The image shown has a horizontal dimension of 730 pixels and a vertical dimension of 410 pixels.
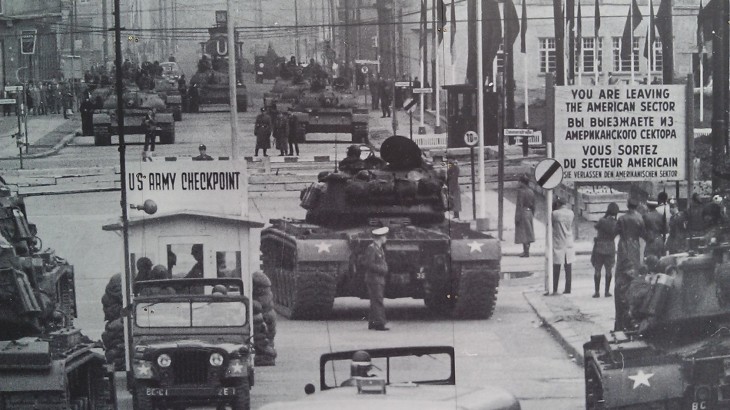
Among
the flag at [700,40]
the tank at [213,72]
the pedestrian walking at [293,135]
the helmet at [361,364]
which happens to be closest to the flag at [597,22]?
the flag at [700,40]

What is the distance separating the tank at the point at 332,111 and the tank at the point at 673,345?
361 cm

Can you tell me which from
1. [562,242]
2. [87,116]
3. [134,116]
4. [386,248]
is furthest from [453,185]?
[87,116]

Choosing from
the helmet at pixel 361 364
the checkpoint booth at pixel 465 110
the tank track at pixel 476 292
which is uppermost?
the checkpoint booth at pixel 465 110

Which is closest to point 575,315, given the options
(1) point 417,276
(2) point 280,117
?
(1) point 417,276

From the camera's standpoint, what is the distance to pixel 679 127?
15.4m

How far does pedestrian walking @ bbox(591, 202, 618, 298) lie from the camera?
17594 mm

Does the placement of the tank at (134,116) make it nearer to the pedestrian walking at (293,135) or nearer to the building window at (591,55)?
the pedestrian walking at (293,135)

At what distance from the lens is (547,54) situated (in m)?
16.1

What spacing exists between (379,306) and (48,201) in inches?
140

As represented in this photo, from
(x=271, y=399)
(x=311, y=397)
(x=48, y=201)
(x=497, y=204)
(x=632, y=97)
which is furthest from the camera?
(x=497, y=204)

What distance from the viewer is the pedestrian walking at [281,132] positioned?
16273 millimetres

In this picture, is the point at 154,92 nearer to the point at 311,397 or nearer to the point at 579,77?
the point at 579,77

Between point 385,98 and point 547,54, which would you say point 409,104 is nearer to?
point 385,98

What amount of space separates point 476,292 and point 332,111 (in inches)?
110
